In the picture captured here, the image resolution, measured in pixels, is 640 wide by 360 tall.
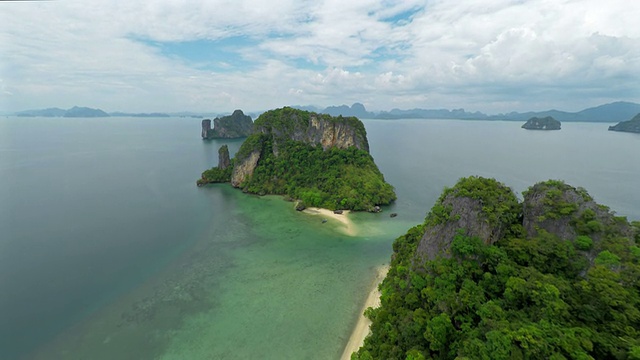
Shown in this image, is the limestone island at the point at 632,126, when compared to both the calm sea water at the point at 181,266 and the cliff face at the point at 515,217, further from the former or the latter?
the cliff face at the point at 515,217

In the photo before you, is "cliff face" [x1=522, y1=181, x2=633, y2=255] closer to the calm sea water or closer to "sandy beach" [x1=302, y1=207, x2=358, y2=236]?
the calm sea water

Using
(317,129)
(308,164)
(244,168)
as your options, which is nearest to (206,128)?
(244,168)

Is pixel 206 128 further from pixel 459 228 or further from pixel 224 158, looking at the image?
pixel 459 228

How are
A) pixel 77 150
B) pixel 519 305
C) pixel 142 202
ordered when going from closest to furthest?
pixel 519 305
pixel 142 202
pixel 77 150

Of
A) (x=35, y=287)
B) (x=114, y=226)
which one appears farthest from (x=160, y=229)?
(x=35, y=287)

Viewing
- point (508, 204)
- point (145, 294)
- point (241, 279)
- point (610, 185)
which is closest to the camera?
point (508, 204)

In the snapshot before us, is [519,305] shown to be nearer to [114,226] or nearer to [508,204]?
[508,204]

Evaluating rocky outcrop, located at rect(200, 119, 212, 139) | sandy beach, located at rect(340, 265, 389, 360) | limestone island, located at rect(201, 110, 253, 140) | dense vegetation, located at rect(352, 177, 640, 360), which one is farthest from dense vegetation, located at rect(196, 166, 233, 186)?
rocky outcrop, located at rect(200, 119, 212, 139)
